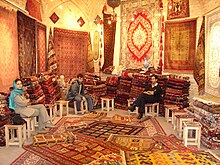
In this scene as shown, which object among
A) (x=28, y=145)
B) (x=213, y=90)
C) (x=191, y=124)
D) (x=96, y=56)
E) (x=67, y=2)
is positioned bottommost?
(x=28, y=145)

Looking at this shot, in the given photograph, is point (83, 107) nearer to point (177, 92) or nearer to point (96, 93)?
point (96, 93)

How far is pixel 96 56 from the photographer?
9.65 metres

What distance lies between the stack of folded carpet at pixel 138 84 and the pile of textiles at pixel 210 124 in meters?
2.61

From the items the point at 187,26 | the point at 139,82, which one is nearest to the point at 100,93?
the point at 139,82

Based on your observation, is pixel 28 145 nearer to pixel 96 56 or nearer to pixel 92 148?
pixel 92 148

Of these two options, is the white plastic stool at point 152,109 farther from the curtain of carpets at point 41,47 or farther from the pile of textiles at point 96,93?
the curtain of carpets at point 41,47

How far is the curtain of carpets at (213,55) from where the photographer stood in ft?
17.9

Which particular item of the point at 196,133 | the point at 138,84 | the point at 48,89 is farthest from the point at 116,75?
the point at 196,133

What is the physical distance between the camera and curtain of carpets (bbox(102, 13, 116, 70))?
9.04 metres

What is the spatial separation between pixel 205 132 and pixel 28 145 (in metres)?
3.27

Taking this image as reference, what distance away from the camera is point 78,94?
7195mm

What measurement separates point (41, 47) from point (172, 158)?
6.21 m

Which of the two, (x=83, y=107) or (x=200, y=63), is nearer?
(x=200, y=63)

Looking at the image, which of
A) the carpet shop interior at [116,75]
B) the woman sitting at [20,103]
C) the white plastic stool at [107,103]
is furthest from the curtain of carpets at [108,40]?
the woman sitting at [20,103]
